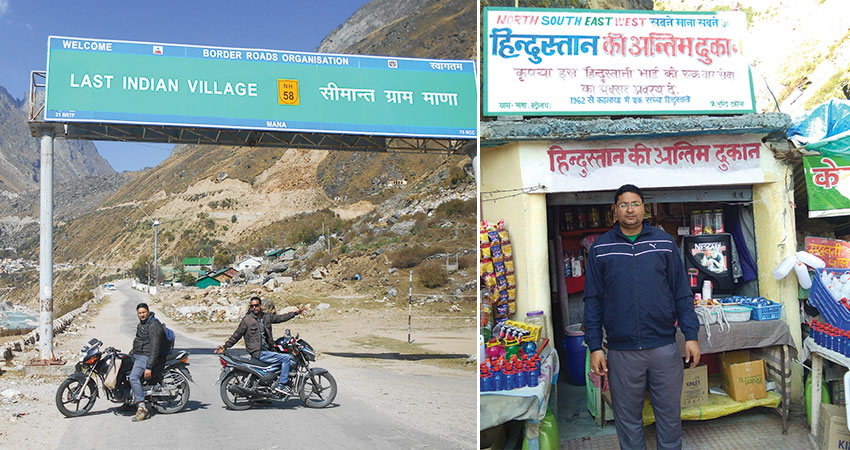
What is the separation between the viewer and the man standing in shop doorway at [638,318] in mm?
3971

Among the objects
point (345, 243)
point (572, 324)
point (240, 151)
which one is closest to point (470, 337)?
point (572, 324)

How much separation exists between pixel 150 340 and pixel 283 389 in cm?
166

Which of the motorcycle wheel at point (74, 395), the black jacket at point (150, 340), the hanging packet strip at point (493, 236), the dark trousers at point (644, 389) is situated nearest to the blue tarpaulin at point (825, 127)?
the hanging packet strip at point (493, 236)

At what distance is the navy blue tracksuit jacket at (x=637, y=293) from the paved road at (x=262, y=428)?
2.35 metres

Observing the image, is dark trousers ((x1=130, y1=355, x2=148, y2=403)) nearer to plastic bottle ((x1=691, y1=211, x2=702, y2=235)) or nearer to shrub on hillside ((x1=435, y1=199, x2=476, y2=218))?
plastic bottle ((x1=691, y1=211, x2=702, y2=235))

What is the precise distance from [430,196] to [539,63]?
35789 mm

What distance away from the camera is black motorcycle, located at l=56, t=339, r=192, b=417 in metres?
6.93

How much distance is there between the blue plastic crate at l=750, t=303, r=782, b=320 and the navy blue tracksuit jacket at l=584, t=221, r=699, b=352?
2.33m

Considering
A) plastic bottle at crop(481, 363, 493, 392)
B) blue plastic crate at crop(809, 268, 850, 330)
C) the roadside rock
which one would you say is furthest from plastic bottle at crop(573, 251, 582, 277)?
the roadside rock

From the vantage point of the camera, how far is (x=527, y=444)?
447 centimetres

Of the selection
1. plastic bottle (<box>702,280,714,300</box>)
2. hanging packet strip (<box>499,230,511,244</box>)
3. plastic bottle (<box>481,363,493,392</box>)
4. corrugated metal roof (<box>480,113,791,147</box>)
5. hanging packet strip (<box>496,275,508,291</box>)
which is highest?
corrugated metal roof (<box>480,113,791,147</box>)

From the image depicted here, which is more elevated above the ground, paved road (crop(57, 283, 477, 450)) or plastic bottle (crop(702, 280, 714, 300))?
plastic bottle (crop(702, 280, 714, 300))

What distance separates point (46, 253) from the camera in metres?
10.9

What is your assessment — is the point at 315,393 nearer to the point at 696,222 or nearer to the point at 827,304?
the point at 696,222
